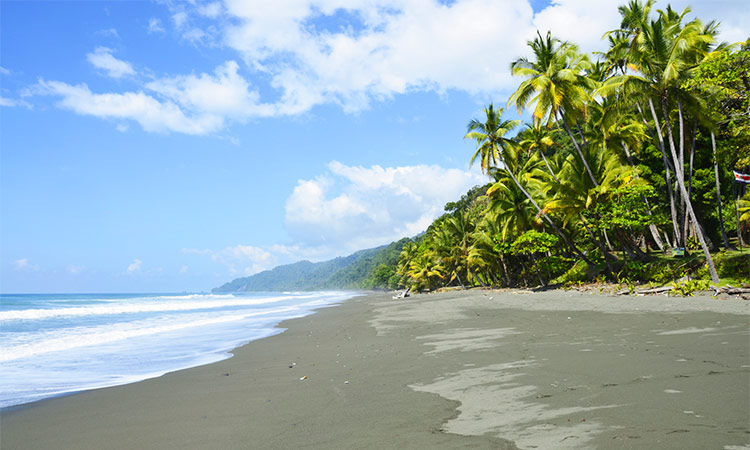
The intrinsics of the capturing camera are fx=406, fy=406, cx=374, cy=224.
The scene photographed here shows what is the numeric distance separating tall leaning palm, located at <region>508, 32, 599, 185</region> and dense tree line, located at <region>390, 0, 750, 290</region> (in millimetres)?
59

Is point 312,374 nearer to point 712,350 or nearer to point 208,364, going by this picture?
point 208,364

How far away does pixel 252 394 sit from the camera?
550 cm

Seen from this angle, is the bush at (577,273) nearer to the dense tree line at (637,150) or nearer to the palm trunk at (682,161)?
the dense tree line at (637,150)

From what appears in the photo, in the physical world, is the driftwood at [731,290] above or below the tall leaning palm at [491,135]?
below

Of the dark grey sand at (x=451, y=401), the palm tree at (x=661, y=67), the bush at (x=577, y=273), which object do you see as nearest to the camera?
the dark grey sand at (x=451, y=401)

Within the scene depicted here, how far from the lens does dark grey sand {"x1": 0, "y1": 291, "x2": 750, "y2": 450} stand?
10.6ft

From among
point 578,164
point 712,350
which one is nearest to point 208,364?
point 712,350

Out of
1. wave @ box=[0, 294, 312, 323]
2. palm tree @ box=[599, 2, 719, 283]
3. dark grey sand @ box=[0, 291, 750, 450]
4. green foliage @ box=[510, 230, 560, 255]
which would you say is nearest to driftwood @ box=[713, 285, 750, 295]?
palm tree @ box=[599, 2, 719, 283]

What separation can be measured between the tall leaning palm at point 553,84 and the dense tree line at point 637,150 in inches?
2.3

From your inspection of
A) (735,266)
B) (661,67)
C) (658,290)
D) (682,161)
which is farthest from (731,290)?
(661,67)

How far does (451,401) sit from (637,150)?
24199mm

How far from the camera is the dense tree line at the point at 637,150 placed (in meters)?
16.8

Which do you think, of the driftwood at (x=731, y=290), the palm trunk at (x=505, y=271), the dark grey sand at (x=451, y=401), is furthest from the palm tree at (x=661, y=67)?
the palm trunk at (x=505, y=271)

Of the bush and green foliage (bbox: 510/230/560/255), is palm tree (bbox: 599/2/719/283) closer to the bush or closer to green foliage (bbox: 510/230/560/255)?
green foliage (bbox: 510/230/560/255)
